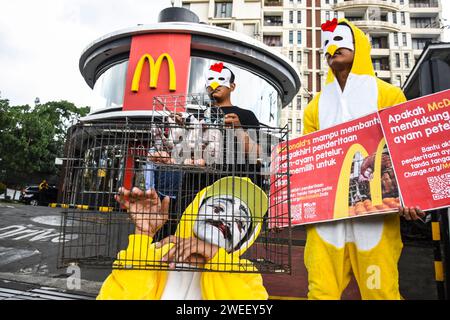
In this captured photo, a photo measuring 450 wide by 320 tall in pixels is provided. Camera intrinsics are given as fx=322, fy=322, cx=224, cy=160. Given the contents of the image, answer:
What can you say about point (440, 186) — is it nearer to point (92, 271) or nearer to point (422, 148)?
point (422, 148)

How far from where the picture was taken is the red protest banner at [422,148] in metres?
2.03

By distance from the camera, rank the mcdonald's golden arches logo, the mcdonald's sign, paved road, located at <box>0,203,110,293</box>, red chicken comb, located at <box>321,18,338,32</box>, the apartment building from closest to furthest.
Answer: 1. red chicken comb, located at <box>321,18,338,32</box>
2. paved road, located at <box>0,203,110,293</box>
3. the mcdonald's golden arches logo
4. the mcdonald's sign
5. the apartment building

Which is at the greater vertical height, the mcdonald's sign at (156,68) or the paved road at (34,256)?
the mcdonald's sign at (156,68)

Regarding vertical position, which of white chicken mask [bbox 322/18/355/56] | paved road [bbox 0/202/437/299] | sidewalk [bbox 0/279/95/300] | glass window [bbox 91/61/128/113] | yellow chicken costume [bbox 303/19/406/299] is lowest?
sidewalk [bbox 0/279/95/300]

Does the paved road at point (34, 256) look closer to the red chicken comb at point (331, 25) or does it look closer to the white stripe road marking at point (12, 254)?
the white stripe road marking at point (12, 254)

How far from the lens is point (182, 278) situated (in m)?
2.07

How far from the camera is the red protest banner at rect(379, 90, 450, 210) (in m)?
2.03

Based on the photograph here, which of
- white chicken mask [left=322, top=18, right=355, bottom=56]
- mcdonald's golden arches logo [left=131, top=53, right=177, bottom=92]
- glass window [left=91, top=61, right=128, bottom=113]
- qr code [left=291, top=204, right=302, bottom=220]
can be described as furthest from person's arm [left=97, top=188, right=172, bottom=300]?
glass window [left=91, top=61, right=128, bottom=113]

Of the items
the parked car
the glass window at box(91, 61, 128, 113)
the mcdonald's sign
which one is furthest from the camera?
the parked car

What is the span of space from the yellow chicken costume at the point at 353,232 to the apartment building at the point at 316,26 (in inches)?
1050

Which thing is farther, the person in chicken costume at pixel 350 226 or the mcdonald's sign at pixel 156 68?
the mcdonald's sign at pixel 156 68

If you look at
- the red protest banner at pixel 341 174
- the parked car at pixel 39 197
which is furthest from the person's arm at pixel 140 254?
the parked car at pixel 39 197

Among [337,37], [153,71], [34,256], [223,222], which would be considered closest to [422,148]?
[337,37]

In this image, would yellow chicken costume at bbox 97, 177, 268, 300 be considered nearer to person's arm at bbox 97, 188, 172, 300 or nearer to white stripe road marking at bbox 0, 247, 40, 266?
person's arm at bbox 97, 188, 172, 300
